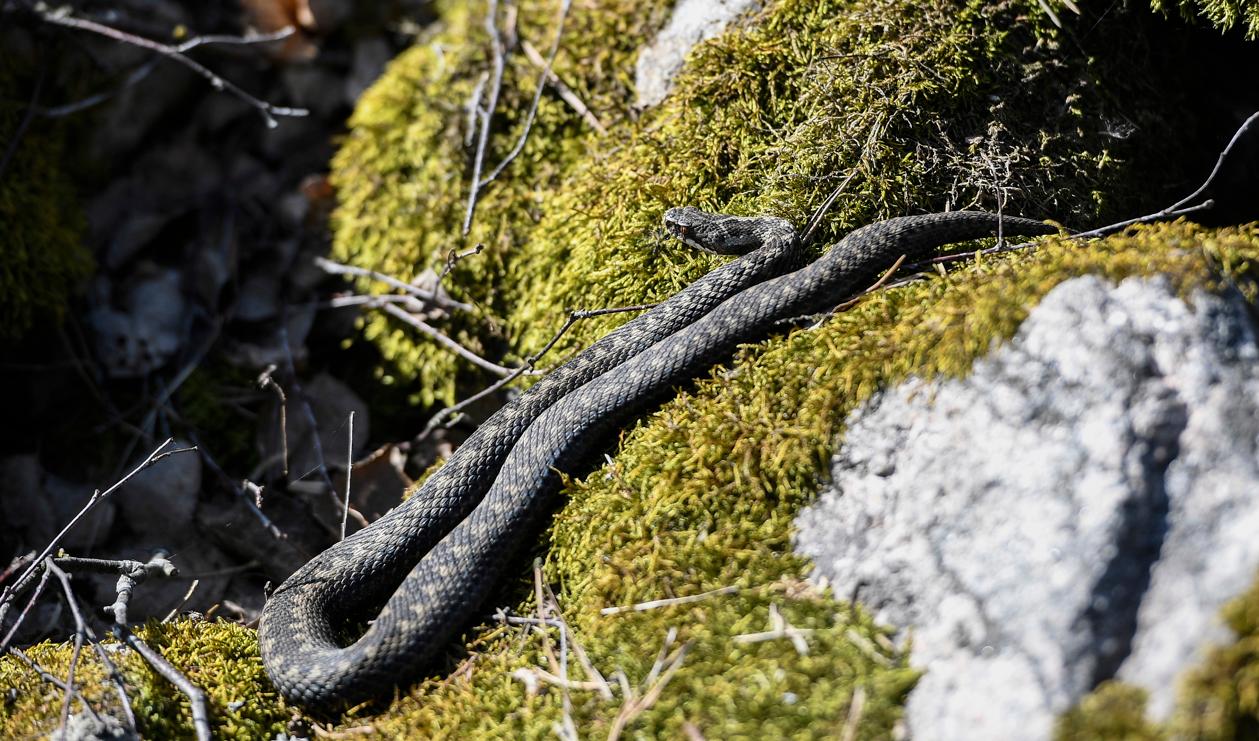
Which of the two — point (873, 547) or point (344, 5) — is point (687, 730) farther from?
point (344, 5)

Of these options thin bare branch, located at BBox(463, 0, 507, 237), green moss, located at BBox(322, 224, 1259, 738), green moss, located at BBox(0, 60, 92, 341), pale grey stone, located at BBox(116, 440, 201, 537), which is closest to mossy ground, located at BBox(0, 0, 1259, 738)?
green moss, located at BBox(322, 224, 1259, 738)

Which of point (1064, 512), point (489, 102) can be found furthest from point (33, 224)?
point (1064, 512)

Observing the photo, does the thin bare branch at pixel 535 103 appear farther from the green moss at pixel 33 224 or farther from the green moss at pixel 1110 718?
the green moss at pixel 1110 718

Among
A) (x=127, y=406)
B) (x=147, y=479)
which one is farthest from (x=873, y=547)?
(x=127, y=406)

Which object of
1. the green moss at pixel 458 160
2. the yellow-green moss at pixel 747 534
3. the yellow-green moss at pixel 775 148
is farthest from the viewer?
the green moss at pixel 458 160

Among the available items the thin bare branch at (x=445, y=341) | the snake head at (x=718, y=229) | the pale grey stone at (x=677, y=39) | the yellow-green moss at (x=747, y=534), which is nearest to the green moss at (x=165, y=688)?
the yellow-green moss at (x=747, y=534)

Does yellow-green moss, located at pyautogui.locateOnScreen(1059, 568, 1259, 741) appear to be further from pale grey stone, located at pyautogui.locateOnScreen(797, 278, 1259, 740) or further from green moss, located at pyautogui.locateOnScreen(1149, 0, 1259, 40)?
green moss, located at pyautogui.locateOnScreen(1149, 0, 1259, 40)
